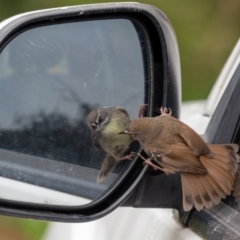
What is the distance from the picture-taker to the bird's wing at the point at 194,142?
254 cm

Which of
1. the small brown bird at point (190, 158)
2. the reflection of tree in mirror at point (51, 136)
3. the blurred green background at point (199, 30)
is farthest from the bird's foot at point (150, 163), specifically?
the blurred green background at point (199, 30)

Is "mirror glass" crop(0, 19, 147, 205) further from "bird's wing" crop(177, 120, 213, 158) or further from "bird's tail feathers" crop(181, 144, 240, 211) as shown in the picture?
"bird's tail feathers" crop(181, 144, 240, 211)

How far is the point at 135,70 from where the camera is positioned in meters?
2.73

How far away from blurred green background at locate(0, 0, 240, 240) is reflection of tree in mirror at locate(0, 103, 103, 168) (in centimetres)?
472

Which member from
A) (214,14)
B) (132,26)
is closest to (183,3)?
(214,14)

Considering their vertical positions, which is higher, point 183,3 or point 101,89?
point 101,89

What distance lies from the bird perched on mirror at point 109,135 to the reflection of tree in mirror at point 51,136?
3.3 inches

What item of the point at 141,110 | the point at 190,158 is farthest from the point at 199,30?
the point at 190,158

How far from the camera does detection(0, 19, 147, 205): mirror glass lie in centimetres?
269

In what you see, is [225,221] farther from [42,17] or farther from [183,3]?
[183,3]

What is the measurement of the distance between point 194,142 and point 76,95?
477mm

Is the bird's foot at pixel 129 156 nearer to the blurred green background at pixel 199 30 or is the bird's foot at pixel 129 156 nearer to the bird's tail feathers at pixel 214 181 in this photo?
the bird's tail feathers at pixel 214 181

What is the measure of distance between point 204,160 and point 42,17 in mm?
686

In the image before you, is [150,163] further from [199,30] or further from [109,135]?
[199,30]
